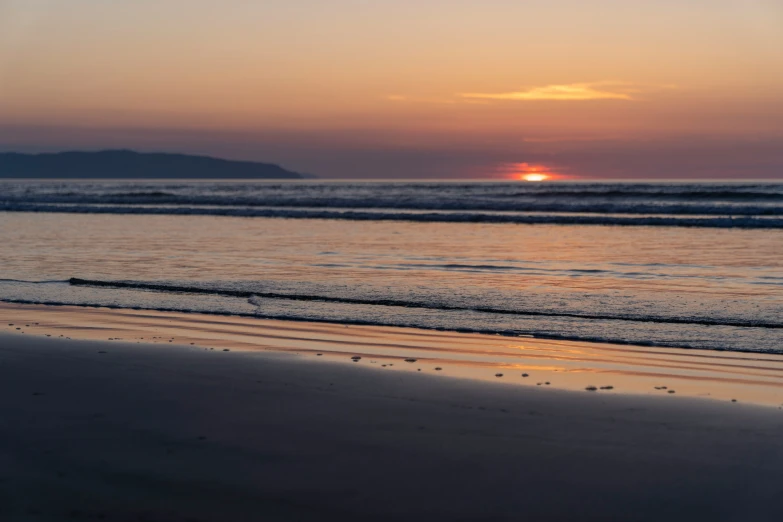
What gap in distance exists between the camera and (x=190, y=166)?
171750 mm

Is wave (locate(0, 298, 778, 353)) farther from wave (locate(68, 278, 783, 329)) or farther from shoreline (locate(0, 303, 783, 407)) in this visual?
wave (locate(68, 278, 783, 329))

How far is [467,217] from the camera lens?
1163 inches

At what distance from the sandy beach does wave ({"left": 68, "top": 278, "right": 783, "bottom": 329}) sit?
7.32ft

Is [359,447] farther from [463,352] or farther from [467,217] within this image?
[467,217]

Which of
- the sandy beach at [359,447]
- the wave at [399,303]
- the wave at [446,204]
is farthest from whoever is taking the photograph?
the wave at [446,204]

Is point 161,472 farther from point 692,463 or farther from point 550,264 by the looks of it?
point 550,264

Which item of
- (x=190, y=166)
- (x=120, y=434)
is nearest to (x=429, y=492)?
(x=120, y=434)

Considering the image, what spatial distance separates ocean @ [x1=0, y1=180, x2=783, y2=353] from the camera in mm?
9102

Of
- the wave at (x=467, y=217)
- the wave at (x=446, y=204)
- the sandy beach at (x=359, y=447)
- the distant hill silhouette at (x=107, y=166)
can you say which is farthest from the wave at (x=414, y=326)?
the distant hill silhouette at (x=107, y=166)

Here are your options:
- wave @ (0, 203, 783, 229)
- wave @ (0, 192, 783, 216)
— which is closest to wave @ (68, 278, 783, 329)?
wave @ (0, 203, 783, 229)

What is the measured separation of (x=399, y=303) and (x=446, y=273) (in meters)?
3.41

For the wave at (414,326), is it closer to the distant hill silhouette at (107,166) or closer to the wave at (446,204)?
the wave at (446,204)

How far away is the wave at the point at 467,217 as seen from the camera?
26.4 metres

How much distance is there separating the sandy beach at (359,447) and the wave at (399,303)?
223 cm
